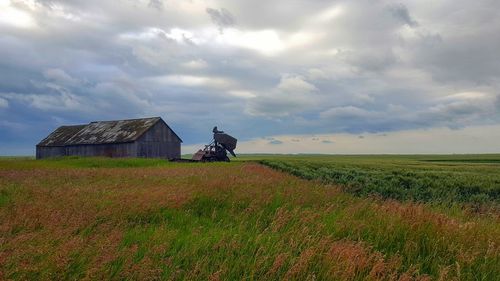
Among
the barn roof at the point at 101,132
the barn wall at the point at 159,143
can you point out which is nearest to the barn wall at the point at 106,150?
the barn roof at the point at 101,132

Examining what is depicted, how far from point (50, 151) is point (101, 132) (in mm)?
11012

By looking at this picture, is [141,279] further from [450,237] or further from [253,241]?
[450,237]

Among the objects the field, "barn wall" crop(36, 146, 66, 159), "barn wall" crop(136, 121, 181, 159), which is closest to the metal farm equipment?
"barn wall" crop(136, 121, 181, 159)

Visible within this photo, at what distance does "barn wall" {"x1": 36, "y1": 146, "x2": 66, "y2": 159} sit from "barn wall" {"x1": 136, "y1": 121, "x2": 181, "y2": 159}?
1657cm

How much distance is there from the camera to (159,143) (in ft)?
189

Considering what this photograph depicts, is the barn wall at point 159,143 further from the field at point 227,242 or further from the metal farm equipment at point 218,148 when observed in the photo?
the field at point 227,242

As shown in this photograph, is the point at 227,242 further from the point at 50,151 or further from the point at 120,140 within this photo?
the point at 50,151

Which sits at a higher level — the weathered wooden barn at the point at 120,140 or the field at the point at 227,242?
the weathered wooden barn at the point at 120,140

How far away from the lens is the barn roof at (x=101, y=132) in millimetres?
56375

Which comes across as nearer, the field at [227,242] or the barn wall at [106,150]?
the field at [227,242]

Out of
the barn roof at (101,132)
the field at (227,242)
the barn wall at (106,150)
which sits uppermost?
the barn roof at (101,132)

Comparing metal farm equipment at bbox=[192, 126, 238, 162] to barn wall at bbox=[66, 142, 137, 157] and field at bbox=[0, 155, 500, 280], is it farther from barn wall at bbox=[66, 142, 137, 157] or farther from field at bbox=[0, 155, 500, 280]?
field at bbox=[0, 155, 500, 280]

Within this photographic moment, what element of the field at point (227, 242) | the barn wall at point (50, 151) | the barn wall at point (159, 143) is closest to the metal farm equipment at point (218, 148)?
the barn wall at point (159, 143)

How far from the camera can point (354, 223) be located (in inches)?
303
